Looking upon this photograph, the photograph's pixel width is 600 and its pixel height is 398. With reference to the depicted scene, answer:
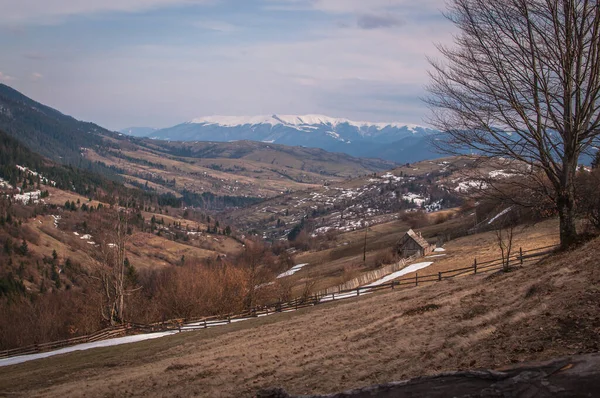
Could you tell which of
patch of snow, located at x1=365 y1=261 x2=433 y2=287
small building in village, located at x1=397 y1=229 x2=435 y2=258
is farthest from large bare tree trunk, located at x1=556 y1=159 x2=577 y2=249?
small building in village, located at x1=397 y1=229 x2=435 y2=258

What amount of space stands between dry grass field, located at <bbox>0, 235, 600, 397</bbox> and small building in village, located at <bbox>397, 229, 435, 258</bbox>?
46.2 metres

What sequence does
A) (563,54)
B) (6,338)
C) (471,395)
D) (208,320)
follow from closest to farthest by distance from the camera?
(471,395)
(563,54)
(208,320)
(6,338)

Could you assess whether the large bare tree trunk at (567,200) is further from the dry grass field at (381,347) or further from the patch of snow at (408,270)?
the patch of snow at (408,270)

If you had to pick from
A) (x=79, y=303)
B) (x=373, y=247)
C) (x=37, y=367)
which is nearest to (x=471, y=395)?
(x=37, y=367)

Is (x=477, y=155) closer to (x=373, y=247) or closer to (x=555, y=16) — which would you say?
(x=555, y=16)

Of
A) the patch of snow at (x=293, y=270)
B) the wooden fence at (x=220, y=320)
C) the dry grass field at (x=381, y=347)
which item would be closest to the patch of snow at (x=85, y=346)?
the wooden fence at (x=220, y=320)

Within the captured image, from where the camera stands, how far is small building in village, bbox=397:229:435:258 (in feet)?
248

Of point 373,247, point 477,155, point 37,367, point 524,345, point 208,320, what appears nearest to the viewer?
point 524,345

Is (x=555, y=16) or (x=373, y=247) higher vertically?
(x=555, y=16)

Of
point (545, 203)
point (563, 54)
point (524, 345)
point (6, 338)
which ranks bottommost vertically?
point (6, 338)

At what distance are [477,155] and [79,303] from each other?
61.8 metres

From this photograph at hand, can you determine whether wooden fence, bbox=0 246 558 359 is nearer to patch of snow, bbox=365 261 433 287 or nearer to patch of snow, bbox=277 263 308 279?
patch of snow, bbox=365 261 433 287

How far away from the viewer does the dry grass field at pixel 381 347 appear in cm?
1290

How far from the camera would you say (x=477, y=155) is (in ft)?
65.8
